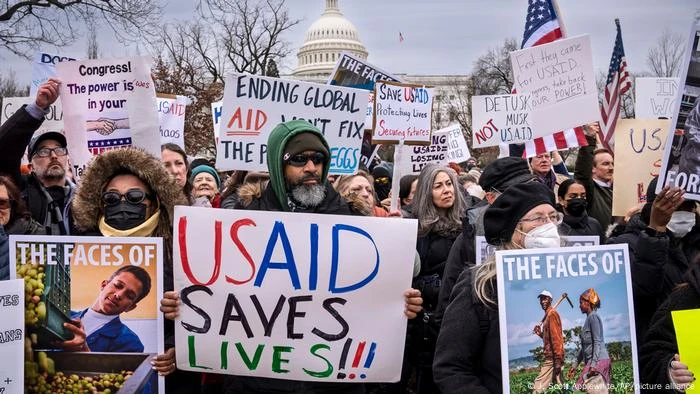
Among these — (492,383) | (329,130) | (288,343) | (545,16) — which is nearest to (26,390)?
(288,343)

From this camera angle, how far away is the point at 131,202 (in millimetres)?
4027

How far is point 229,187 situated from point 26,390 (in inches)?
131

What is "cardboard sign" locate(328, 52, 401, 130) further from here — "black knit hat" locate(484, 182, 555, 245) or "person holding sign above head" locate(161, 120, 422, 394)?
"black knit hat" locate(484, 182, 555, 245)

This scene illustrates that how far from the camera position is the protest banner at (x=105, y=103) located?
5.81 metres

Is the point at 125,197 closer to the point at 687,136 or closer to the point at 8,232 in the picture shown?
the point at 8,232

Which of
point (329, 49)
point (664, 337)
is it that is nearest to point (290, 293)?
point (664, 337)

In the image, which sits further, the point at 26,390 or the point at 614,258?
the point at 26,390

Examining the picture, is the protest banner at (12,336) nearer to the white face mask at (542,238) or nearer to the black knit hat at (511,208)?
the black knit hat at (511,208)

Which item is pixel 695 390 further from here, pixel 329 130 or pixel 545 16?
pixel 545 16

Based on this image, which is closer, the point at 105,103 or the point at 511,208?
the point at 511,208

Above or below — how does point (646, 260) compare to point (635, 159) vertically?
below

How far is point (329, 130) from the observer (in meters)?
6.66

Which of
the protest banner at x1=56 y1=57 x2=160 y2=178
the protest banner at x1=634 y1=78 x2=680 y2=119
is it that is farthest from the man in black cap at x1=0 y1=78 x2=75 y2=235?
the protest banner at x1=634 y1=78 x2=680 y2=119

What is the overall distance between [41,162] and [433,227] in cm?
276
